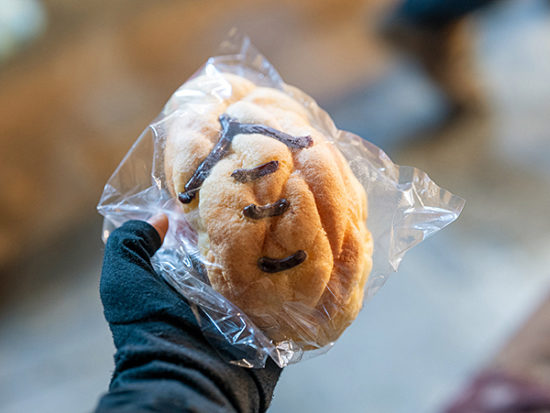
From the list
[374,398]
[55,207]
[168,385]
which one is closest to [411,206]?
[168,385]

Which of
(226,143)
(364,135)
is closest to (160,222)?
(226,143)

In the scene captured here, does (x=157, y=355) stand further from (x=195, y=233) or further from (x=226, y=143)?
(x=226, y=143)

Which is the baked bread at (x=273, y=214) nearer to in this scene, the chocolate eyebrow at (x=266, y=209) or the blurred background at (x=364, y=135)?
the chocolate eyebrow at (x=266, y=209)

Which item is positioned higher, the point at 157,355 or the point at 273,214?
the point at 273,214

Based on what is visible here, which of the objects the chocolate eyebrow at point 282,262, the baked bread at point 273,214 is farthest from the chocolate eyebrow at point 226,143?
the chocolate eyebrow at point 282,262

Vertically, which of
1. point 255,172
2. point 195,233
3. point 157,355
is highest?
point 255,172

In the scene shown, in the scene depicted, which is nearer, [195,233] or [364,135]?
[195,233]

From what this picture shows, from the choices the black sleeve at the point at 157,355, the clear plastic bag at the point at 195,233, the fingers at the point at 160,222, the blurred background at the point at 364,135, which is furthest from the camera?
the blurred background at the point at 364,135

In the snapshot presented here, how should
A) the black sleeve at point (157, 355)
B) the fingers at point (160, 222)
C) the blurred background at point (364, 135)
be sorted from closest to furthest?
1. the black sleeve at point (157, 355)
2. the fingers at point (160, 222)
3. the blurred background at point (364, 135)
